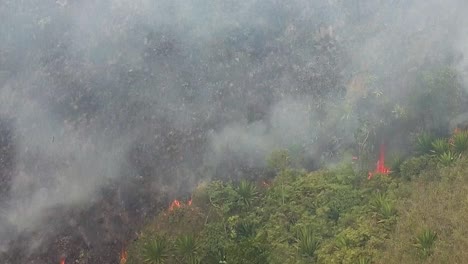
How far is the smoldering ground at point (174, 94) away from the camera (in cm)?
1791

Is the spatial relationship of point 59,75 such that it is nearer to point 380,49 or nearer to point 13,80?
point 13,80

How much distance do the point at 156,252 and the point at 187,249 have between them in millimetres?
923

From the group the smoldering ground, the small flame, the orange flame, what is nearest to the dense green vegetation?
the small flame

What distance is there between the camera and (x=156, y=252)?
14.6m

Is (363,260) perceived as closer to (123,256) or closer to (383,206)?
(383,206)

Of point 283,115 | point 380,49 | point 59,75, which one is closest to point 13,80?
point 59,75

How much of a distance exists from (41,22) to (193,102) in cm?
859

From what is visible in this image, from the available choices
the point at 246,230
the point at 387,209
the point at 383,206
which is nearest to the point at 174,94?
the point at 246,230

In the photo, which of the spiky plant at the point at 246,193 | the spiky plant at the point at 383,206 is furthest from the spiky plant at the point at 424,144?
the spiky plant at the point at 246,193

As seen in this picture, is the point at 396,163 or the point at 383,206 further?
the point at 396,163

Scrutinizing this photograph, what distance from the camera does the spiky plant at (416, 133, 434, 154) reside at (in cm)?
1563

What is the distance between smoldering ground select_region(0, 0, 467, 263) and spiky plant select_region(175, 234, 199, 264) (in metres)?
3.06

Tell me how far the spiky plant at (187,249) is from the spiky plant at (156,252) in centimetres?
38

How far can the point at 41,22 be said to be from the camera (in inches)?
877
